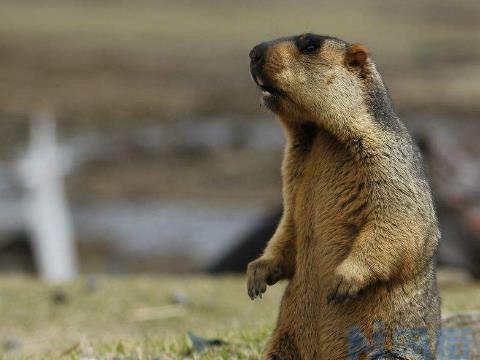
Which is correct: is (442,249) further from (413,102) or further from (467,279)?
(413,102)

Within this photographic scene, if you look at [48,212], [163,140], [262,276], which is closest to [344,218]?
[262,276]

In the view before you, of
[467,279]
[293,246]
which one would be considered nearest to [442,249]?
[467,279]

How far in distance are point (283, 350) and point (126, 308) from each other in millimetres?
5136

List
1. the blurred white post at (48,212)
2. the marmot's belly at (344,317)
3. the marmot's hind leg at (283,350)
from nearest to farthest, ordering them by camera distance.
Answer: the marmot's belly at (344,317) → the marmot's hind leg at (283,350) → the blurred white post at (48,212)

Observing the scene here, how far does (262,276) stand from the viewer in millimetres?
4977

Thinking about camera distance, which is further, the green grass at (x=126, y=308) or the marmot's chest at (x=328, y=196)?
the green grass at (x=126, y=308)

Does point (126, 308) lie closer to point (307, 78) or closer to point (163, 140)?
point (307, 78)

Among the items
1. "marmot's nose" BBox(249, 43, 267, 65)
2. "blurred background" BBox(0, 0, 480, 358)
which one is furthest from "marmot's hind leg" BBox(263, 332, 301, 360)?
"blurred background" BBox(0, 0, 480, 358)

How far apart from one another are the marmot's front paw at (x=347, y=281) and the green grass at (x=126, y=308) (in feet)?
7.74

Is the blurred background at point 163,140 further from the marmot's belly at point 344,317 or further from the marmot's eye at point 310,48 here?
the marmot's belly at point 344,317

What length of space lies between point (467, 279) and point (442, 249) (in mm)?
656

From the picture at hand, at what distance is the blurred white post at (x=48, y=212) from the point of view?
15156 millimetres

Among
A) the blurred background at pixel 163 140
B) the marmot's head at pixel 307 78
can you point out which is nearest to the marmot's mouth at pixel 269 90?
the marmot's head at pixel 307 78

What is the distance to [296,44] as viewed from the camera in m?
4.87
